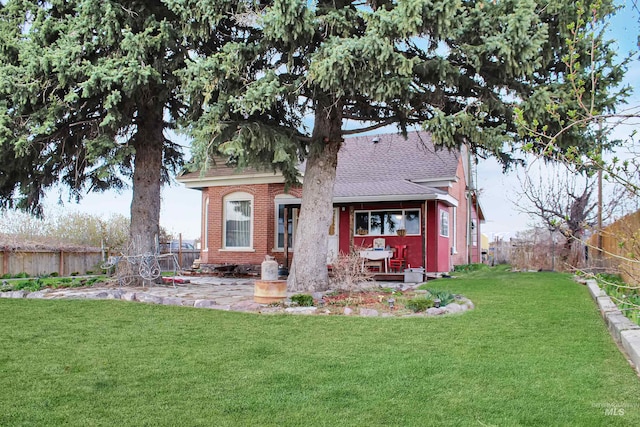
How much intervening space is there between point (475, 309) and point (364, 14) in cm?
548

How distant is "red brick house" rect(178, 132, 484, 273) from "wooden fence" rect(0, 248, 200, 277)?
14.8 ft

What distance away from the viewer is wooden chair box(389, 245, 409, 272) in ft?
55.5

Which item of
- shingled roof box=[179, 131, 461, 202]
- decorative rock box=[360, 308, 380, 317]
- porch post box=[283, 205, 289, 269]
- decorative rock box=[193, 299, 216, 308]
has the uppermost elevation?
shingled roof box=[179, 131, 461, 202]

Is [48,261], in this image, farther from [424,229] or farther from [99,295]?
[424,229]

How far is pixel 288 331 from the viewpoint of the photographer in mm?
7152

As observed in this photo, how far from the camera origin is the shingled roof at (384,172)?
16781mm

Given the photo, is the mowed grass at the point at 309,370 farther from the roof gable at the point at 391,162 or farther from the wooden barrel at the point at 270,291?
the roof gable at the point at 391,162

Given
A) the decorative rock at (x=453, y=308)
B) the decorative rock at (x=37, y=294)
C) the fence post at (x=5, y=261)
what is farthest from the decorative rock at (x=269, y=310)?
the fence post at (x=5, y=261)

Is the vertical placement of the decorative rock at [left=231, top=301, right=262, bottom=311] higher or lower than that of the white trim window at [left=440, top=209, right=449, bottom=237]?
lower

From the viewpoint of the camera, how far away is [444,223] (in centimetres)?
1898

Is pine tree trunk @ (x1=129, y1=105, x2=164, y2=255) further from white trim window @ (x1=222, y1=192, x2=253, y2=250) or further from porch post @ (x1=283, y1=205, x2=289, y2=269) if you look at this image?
white trim window @ (x1=222, y1=192, x2=253, y2=250)

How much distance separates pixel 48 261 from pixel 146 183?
28.0 feet

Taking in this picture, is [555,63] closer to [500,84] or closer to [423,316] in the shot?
[500,84]

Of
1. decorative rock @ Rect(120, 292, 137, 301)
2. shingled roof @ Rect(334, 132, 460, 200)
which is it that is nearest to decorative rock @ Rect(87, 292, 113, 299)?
decorative rock @ Rect(120, 292, 137, 301)
